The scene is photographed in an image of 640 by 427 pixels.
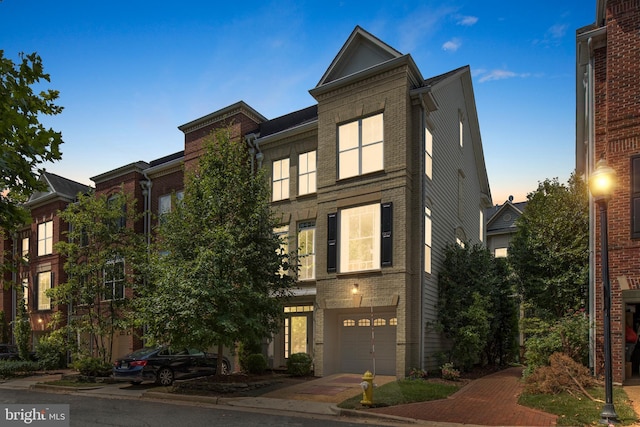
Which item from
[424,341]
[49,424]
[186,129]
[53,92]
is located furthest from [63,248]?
[53,92]

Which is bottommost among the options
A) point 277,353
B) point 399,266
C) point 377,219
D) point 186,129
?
point 277,353

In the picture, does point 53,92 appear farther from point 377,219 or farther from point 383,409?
point 377,219

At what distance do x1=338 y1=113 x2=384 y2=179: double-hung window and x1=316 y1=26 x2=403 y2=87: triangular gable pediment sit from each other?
2.03m

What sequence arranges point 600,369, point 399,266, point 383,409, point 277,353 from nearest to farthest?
point 383,409
point 600,369
point 399,266
point 277,353

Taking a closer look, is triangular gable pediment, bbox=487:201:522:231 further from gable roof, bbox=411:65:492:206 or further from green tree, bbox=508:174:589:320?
green tree, bbox=508:174:589:320

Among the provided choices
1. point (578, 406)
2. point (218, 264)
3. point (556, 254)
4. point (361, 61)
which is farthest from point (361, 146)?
point (578, 406)

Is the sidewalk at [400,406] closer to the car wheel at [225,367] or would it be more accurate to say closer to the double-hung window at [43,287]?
the car wheel at [225,367]

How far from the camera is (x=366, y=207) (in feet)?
63.8

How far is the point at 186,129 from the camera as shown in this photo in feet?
86.1

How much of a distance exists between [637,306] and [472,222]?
11744 millimetres

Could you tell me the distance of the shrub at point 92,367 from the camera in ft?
72.2

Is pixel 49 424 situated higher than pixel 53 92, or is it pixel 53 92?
pixel 53 92

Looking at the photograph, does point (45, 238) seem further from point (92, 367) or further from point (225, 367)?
point (225, 367)

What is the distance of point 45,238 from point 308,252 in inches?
835
